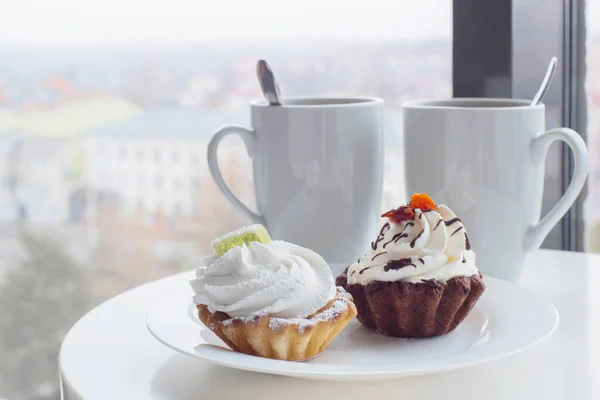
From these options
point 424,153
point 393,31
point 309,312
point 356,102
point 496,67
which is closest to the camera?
point 309,312

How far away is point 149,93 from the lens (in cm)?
238

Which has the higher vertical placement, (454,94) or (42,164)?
(454,94)

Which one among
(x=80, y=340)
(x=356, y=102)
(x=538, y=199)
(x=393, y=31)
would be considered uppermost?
(x=393, y=31)

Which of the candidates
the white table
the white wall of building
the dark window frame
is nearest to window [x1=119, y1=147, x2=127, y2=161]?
the white wall of building

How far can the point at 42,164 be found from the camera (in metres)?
2.41

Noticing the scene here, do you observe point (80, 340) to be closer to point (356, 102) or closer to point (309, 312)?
point (309, 312)

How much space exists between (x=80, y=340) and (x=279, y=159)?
14.3 inches

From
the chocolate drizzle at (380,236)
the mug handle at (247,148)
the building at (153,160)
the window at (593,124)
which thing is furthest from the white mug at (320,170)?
the building at (153,160)

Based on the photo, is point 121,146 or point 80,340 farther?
point 121,146

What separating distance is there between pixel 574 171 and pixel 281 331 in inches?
19.8

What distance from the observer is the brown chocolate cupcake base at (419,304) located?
2.85 ft

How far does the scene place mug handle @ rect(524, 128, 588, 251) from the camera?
104 centimetres

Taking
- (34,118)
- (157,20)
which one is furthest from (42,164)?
(157,20)

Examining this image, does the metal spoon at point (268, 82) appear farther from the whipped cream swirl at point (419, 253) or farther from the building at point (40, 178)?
the building at point (40, 178)
